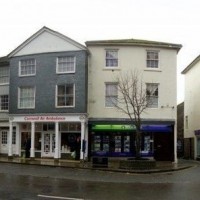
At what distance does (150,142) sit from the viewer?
3841 centimetres

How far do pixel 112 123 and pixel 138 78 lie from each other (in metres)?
4.15

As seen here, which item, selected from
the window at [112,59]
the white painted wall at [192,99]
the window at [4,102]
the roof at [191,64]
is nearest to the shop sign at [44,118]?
the window at [4,102]

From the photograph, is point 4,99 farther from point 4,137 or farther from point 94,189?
point 94,189

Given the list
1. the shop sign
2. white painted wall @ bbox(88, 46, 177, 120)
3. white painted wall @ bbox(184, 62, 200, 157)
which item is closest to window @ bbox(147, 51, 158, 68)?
white painted wall @ bbox(88, 46, 177, 120)

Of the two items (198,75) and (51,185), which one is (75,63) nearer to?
(198,75)

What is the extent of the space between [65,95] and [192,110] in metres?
18.2

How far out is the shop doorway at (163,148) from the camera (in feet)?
126

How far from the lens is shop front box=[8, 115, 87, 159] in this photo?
121ft

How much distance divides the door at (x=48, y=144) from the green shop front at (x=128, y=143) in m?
3.29

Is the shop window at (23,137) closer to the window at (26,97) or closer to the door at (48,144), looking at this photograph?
the door at (48,144)

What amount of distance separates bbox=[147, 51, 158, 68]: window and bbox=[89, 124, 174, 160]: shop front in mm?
5147

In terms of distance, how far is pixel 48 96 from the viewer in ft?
125

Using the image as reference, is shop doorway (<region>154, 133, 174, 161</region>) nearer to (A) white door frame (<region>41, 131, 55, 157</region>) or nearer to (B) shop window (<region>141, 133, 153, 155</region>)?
(B) shop window (<region>141, 133, 153, 155</region>)

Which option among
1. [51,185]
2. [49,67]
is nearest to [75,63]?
[49,67]
